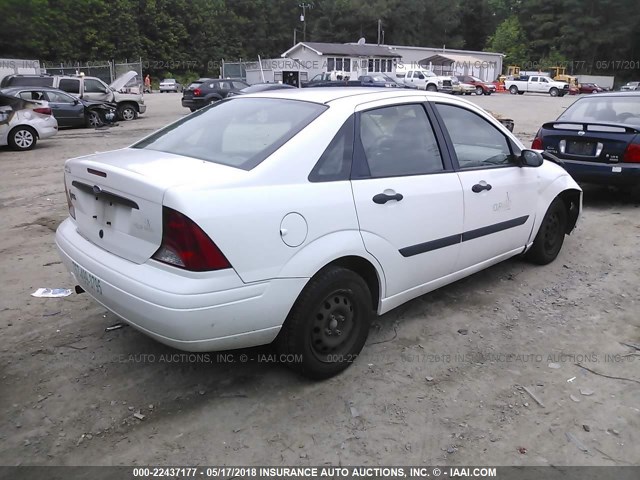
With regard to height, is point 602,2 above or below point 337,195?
above

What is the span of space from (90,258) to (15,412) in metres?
0.93

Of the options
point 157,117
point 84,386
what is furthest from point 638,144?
point 157,117

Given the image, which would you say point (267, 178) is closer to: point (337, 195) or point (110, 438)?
point (337, 195)

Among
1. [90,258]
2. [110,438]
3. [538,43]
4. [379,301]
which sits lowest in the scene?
[110,438]

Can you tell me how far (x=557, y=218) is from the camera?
5238 mm

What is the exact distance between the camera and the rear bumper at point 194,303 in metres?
2.68

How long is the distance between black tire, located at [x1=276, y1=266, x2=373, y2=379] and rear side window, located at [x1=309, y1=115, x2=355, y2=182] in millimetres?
538

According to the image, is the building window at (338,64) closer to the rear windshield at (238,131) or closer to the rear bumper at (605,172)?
the rear bumper at (605,172)

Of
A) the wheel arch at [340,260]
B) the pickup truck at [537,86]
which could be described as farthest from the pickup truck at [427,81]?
the wheel arch at [340,260]

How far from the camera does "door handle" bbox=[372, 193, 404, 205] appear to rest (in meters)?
3.32

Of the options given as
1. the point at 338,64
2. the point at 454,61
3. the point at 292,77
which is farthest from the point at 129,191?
the point at 454,61

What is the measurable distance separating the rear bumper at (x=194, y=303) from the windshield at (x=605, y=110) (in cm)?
647

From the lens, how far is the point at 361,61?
2352 inches

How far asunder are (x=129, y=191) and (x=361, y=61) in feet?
198
